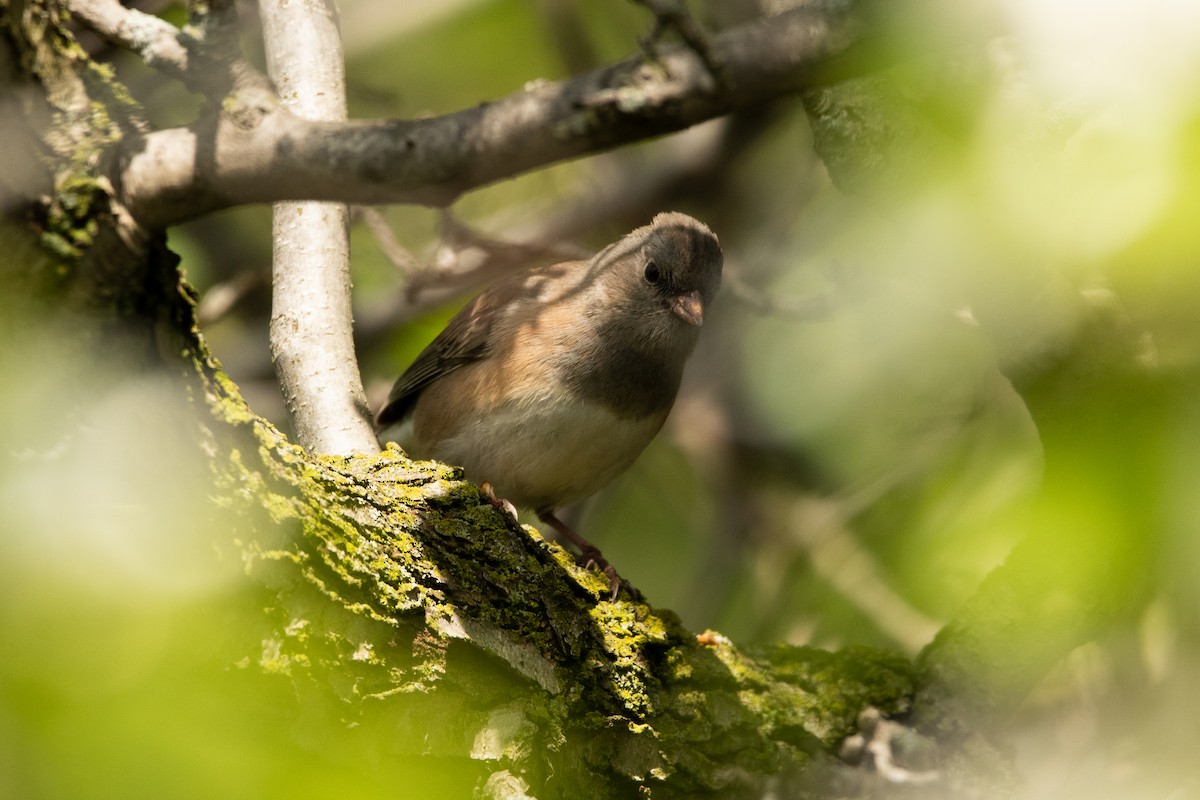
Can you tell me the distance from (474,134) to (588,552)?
2168 millimetres

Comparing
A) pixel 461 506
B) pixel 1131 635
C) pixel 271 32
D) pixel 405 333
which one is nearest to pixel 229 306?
pixel 405 333

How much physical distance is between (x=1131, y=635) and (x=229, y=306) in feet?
12.2

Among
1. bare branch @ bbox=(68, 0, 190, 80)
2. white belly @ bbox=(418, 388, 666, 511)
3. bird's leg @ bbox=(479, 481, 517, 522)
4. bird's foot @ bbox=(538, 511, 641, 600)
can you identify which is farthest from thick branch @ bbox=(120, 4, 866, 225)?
white belly @ bbox=(418, 388, 666, 511)

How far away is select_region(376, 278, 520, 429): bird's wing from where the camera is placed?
11.9ft

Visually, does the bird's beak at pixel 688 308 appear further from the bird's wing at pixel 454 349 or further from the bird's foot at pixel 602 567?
the bird's foot at pixel 602 567

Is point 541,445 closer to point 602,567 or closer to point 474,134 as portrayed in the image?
point 602,567

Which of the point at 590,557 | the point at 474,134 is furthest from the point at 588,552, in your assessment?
the point at 474,134

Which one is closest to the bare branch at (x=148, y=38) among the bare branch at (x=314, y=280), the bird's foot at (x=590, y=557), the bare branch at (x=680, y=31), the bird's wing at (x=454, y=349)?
the bare branch at (x=680, y=31)

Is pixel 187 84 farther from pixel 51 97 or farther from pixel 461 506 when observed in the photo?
pixel 461 506

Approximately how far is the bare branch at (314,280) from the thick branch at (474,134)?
4.84 ft

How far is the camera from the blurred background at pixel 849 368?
0.83m

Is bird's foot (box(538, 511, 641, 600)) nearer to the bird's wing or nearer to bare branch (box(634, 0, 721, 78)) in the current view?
the bird's wing

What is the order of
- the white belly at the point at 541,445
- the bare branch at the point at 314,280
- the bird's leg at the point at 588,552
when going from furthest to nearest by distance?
the white belly at the point at 541,445, the bare branch at the point at 314,280, the bird's leg at the point at 588,552

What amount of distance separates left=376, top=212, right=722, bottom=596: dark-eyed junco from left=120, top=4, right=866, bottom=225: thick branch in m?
1.82
